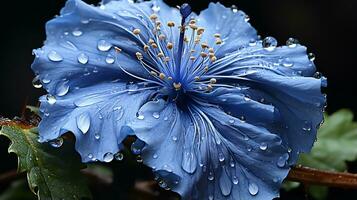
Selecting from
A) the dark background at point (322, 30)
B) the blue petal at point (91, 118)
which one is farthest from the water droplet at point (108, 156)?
the dark background at point (322, 30)

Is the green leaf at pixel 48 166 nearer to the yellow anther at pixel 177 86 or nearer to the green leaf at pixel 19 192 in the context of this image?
the yellow anther at pixel 177 86

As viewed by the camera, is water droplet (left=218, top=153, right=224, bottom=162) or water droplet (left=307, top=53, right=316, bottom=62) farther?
water droplet (left=307, top=53, right=316, bottom=62)

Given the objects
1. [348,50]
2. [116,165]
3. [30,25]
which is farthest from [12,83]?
[348,50]

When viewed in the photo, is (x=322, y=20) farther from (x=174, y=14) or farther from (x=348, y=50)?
(x=174, y=14)

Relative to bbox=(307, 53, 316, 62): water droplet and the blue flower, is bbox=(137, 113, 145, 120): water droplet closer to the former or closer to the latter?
the blue flower

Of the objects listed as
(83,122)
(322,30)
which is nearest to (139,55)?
(83,122)

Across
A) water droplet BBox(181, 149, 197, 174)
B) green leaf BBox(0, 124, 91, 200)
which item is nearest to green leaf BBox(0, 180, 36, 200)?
green leaf BBox(0, 124, 91, 200)
